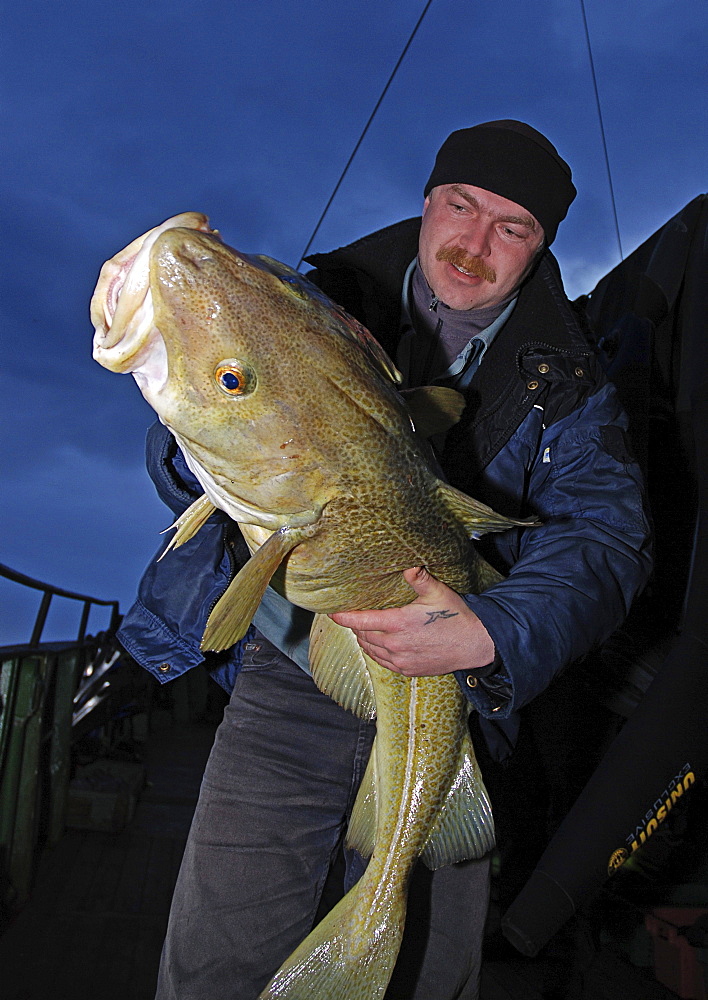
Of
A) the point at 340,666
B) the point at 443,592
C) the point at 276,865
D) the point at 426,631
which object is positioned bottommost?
the point at 276,865

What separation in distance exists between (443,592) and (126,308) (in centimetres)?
105

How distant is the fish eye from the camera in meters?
1.51

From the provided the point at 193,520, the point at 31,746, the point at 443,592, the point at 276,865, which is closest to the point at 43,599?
the point at 31,746

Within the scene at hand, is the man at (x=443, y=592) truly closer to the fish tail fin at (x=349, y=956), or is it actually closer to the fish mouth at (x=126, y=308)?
the fish tail fin at (x=349, y=956)

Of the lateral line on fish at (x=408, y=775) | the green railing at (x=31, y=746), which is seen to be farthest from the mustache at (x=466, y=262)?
the green railing at (x=31, y=746)

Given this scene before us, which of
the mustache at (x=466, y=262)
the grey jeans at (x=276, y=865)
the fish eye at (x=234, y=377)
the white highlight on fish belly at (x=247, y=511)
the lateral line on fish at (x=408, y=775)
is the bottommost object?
the grey jeans at (x=276, y=865)

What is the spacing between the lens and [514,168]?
2.69m

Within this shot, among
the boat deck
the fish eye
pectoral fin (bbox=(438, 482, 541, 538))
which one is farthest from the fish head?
the boat deck

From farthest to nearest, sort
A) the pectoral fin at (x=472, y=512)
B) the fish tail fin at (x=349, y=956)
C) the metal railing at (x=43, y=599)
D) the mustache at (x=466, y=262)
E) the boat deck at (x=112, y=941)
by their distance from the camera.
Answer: the metal railing at (x=43, y=599), the boat deck at (x=112, y=941), the mustache at (x=466, y=262), the fish tail fin at (x=349, y=956), the pectoral fin at (x=472, y=512)

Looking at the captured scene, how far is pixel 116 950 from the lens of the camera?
398 cm

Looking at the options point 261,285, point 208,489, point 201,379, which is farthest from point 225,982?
point 261,285

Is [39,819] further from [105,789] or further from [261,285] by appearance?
[261,285]

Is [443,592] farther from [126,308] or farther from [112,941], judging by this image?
[112,941]

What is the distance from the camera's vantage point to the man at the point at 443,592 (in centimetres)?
206
